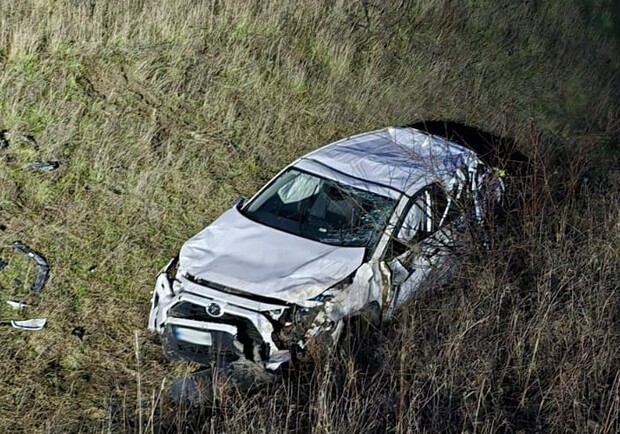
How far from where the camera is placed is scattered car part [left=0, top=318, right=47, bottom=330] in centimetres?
837

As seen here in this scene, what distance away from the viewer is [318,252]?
788 centimetres

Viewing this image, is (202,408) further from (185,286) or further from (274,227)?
(274,227)

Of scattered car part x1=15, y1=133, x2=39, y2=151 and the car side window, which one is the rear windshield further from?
scattered car part x1=15, y1=133, x2=39, y2=151

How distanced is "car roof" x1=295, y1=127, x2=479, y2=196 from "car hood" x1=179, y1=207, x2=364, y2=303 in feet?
3.18

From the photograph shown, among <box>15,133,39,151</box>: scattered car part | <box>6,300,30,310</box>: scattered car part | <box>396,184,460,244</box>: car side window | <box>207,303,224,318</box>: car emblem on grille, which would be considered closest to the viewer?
<box>207,303,224,318</box>: car emblem on grille

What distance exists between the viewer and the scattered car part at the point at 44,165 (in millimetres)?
10485

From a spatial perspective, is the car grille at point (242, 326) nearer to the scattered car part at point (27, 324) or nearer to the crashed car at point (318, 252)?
the crashed car at point (318, 252)

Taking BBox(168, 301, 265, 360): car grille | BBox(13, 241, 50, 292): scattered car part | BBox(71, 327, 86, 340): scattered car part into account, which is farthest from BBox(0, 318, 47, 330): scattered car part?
BBox(168, 301, 265, 360): car grille

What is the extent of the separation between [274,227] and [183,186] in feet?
9.34

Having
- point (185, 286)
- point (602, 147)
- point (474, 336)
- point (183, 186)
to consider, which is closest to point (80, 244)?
point (183, 186)

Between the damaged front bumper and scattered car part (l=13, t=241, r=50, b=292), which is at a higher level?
the damaged front bumper

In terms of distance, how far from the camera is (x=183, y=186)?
1088cm

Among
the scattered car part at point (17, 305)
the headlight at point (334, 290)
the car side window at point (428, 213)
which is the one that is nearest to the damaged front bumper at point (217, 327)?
the headlight at point (334, 290)

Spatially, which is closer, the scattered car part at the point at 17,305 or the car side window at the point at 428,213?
the car side window at the point at 428,213
